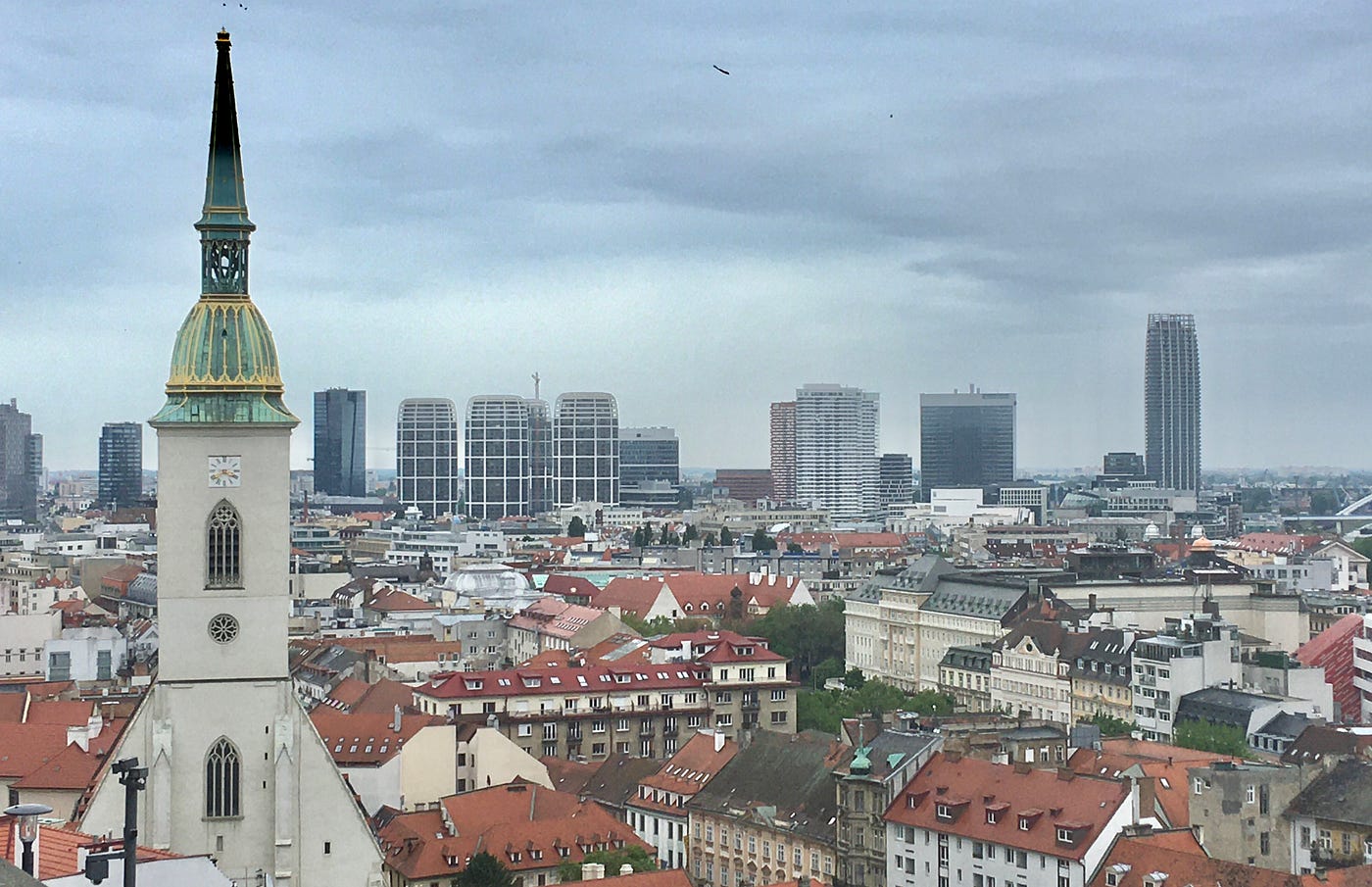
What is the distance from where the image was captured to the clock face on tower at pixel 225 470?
50.6 metres

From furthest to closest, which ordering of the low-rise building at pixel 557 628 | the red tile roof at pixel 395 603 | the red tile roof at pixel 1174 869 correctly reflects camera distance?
the red tile roof at pixel 395 603, the low-rise building at pixel 557 628, the red tile roof at pixel 1174 869

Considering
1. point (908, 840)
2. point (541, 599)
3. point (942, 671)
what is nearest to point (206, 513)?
point (908, 840)

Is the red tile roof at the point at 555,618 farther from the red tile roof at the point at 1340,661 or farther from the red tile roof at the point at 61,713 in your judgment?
the red tile roof at the point at 61,713

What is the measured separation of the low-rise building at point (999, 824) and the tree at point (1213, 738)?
2247cm

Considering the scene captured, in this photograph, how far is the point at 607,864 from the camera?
69500mm

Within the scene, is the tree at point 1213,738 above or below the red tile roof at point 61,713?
below

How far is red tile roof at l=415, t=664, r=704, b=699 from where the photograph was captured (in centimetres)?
10544

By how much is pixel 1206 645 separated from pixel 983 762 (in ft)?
138

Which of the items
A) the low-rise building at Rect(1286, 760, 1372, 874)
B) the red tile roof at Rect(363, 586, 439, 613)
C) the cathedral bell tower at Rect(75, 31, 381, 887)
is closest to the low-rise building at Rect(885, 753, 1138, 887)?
the low-rise building at Rect(1286, 760, 1372, 874)

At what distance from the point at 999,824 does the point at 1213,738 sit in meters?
31.4

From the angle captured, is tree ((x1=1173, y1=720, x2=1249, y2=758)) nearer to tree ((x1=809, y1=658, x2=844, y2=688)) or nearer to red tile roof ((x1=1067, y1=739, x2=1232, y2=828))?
red tile roof ((x1=1067, y1=739, x2=1232, y2=828))

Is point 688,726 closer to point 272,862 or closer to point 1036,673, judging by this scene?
point 1036,673

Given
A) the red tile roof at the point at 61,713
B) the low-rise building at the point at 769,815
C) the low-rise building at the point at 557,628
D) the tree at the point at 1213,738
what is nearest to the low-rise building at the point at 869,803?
the low-rise building at the point at 769,815

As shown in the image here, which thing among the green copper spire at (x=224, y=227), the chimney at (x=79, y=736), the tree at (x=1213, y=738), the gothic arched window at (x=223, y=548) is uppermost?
the green copper spire at (x=224, y=227)
